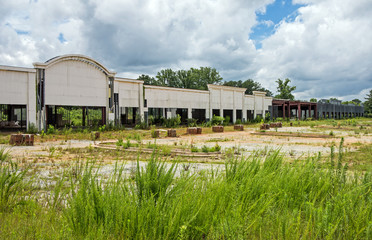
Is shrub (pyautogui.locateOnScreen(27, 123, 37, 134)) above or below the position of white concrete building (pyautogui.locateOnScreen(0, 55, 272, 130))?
below

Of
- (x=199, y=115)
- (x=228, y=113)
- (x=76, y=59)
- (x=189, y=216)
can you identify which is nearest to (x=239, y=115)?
(x=228, y=113)

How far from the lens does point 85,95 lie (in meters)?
28.5

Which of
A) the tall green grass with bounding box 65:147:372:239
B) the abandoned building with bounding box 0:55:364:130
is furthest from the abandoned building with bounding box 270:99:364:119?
the tall green grass with bounding box 65:147:372:239

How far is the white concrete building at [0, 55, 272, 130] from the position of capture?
2445 centimetres

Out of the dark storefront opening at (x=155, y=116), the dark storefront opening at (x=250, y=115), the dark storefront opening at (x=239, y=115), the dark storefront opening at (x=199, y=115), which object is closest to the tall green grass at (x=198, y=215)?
the dark storefront opening at (x=155, y=116)

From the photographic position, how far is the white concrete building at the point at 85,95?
80.2 feet

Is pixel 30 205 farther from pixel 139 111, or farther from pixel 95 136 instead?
pixel 139 111

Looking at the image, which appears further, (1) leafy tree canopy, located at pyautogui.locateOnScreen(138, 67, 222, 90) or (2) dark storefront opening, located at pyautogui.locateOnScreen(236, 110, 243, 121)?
(1) leafy tree canopy, located at pyautogui.locateOnScreen(138, 67, 222, 90)

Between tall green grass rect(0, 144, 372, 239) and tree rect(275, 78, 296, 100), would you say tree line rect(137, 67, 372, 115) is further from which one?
tall green grass rect(0, 144, 372, 239)

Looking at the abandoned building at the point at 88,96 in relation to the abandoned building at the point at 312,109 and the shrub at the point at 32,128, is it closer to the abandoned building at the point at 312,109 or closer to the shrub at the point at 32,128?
the shrub at the point at 32,128

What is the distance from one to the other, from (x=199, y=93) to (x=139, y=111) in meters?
10.9

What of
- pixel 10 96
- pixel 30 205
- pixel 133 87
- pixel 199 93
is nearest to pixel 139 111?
pixel 133 87

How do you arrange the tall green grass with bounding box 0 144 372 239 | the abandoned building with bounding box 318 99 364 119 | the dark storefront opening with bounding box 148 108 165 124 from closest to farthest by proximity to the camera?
the tall green grass with bounding box 0 144 372 239 → the dark storefront opening with bounding box 148 108 165 124 → the abandoned building with bounding box 318 99 364 119

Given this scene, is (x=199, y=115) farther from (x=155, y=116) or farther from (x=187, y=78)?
(x=187, y=78)
